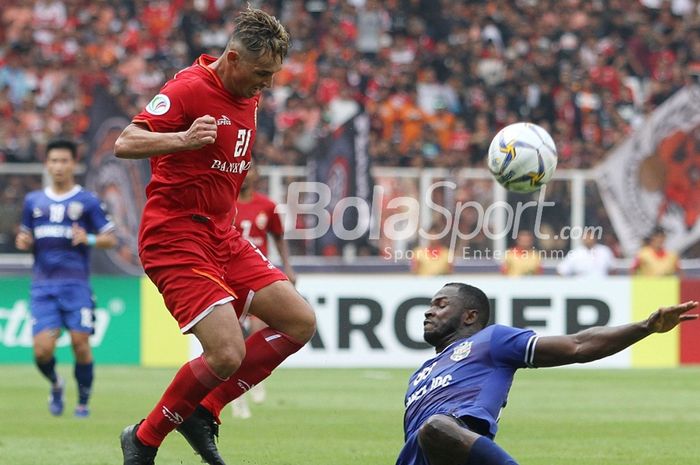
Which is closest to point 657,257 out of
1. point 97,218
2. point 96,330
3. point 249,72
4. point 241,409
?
point 96,330

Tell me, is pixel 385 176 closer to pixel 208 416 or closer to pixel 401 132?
pixel 401 132

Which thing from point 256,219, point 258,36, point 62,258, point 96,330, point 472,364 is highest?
point 258,36

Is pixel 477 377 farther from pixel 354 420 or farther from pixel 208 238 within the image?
pixel 354 420

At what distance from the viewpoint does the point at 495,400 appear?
624 cm

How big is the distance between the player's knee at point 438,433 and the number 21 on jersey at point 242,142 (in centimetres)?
199

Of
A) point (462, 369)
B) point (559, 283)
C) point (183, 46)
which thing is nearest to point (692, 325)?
point (559, 283)

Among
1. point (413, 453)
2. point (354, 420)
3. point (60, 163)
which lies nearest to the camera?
point (413, 453)

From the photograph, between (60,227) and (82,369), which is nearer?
(82,369)

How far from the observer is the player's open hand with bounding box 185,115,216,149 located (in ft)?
21.9

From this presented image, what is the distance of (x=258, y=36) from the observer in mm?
6988

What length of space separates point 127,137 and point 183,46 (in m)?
17.8

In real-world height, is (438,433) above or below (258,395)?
above

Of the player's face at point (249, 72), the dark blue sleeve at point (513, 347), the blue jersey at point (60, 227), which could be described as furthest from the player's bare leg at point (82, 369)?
the dark blue sleeve at point (513, 347)

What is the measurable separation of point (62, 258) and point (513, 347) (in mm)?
7238
